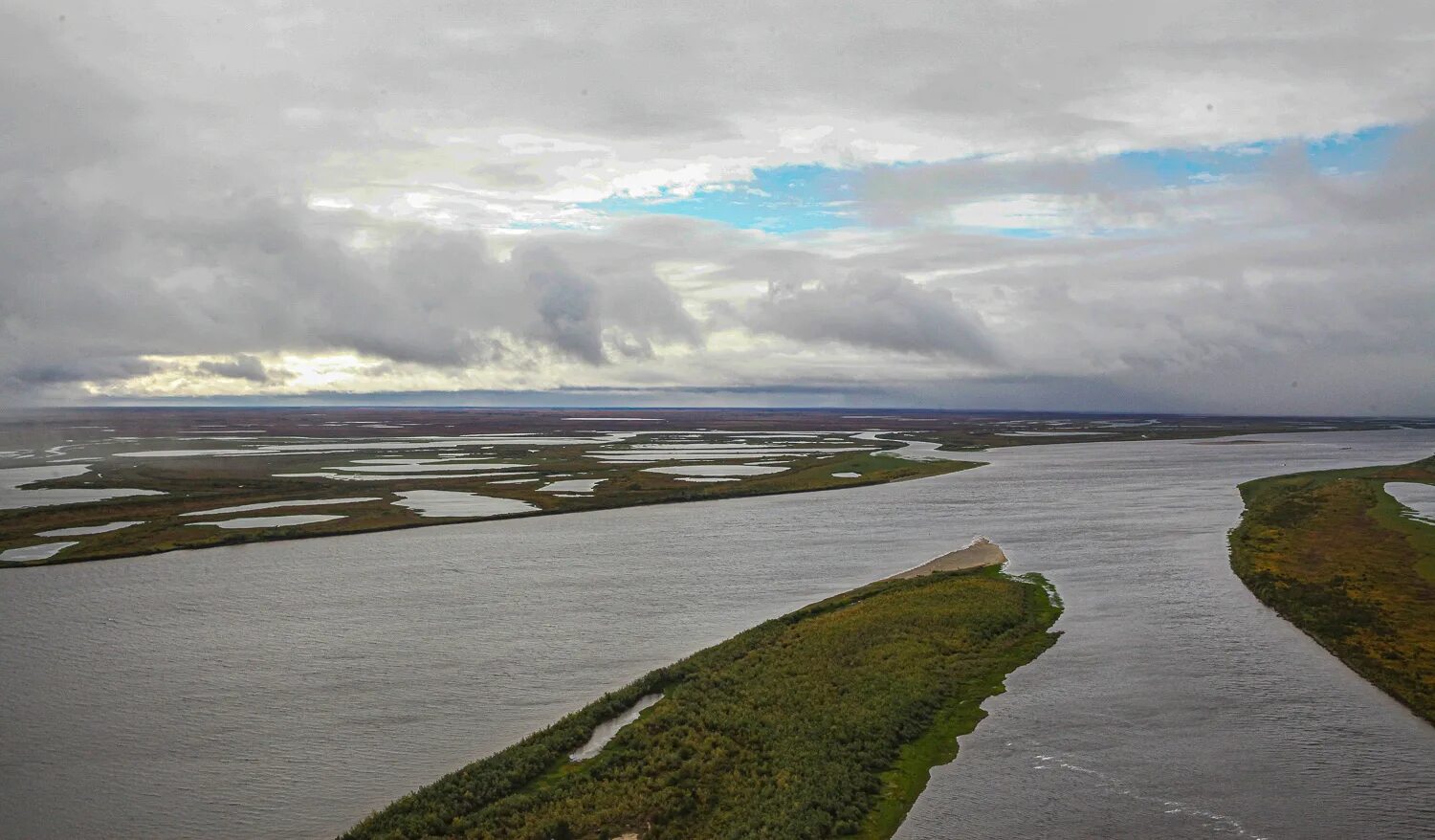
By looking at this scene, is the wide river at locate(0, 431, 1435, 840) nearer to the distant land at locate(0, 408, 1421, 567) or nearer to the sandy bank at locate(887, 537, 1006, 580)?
the sandy bank at locate(887, 537, 1006, 580)

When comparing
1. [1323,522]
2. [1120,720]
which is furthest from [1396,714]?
[1323,522]

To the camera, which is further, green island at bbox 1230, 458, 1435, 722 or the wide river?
green island at bbox 1230, 458, 1435, 722

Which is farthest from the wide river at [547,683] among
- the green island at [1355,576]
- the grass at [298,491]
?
the grass at [298,491]

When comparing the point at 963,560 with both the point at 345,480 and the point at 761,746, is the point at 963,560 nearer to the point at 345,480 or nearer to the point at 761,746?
the point at 761,746

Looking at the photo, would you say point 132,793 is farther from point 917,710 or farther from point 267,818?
point 917,710

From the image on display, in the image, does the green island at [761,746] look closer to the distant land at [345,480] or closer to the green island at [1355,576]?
the green island at [1355,576]

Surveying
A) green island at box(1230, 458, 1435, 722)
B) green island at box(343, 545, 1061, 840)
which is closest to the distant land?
green island at box(343, 545, 1061, 840)
